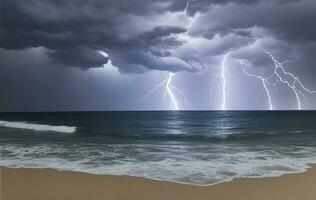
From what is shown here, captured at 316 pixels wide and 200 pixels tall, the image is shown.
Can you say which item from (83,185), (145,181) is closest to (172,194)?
(145,181)

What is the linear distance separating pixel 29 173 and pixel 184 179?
2.55 meters

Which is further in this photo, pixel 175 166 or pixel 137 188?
pixel 175 166

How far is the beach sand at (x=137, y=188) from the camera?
4254 mm

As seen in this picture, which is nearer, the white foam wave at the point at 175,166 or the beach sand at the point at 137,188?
the beach sand at the point at 137,188

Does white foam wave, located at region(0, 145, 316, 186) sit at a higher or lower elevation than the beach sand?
higher

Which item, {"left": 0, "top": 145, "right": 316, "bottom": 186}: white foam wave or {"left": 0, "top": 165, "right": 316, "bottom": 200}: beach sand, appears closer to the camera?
{"left": 0, "top": 165, "right": 316, "bottom": 200}: beach sand

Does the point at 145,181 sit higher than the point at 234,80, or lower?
lower

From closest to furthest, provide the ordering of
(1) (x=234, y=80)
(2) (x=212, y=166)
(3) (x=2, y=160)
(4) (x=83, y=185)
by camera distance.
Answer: (4) (x=83, y=185)
(2) (x=212, y=166)
(3) (x=2, y=160)
(1) (x=234, y=80)

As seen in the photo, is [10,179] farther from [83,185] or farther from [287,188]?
[287,188]

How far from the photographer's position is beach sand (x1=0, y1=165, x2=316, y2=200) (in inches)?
167

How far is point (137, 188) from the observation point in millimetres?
4570

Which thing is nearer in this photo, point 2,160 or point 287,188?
point 287,188

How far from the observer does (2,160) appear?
6758 millimetres

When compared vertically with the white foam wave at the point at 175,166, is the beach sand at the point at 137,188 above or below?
below
